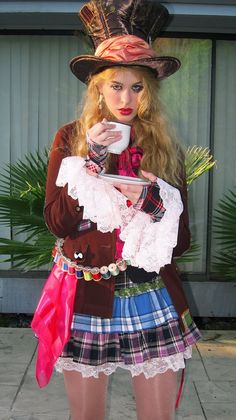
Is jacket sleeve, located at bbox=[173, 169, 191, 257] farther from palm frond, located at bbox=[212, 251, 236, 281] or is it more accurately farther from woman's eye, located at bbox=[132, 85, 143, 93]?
palm frond, located at bbox=[212, 251, 236, 281]

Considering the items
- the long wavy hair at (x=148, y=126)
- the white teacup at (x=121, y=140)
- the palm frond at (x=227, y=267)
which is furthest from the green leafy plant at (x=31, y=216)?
the white teacup at (x=121, y=140)

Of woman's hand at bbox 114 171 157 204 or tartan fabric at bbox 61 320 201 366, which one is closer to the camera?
woman's hand at bbox 114 171 157 204

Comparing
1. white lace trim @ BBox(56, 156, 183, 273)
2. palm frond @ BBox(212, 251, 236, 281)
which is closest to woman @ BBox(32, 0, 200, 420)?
white lace trim @ BBox(56, 156, 183, 273)

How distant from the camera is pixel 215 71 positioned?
5.78m

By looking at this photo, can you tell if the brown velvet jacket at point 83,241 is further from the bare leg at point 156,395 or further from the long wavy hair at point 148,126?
the bare leg at point 156,395

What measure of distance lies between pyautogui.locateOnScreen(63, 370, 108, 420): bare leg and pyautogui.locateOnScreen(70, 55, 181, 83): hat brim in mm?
1077

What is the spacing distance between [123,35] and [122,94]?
0.21 m

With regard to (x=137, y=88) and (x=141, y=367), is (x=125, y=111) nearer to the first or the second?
(x=137, y=88)

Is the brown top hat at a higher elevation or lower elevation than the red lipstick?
higher

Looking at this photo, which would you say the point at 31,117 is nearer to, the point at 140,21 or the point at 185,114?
the point at 185,114

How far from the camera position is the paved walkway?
140 inches

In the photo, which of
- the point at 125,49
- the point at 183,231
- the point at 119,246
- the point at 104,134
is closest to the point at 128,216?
the point at 119,246

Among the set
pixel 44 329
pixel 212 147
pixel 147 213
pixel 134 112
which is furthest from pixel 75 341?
pixel 212 147

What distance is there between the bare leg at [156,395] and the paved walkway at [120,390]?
1435 millimetres
